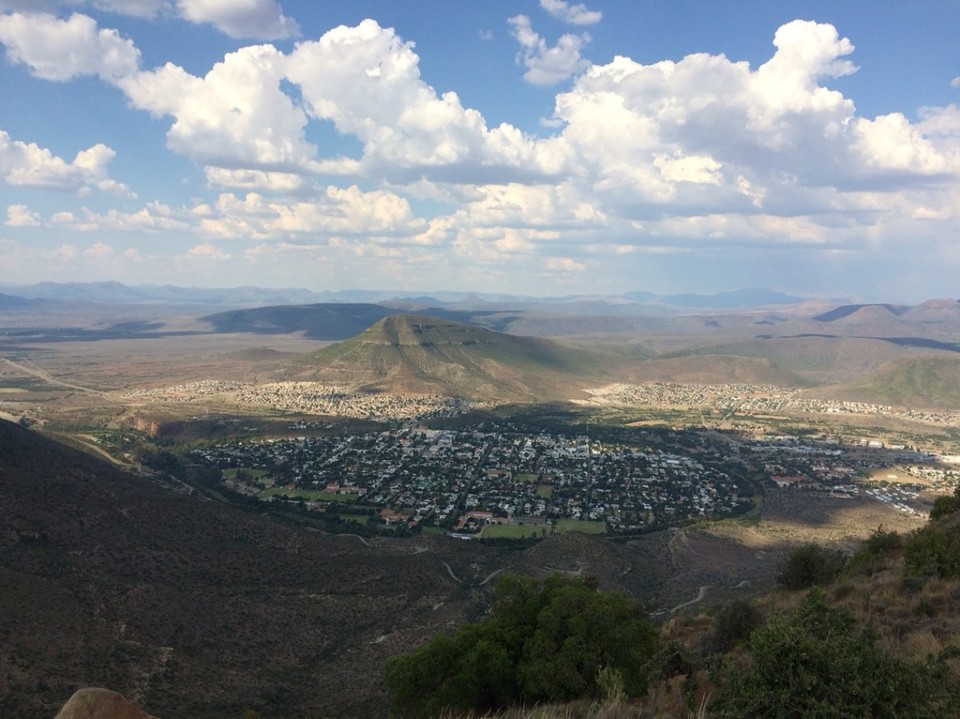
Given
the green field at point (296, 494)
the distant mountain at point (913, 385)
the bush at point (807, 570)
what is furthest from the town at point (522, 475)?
the distant mountain at point (913, 385)

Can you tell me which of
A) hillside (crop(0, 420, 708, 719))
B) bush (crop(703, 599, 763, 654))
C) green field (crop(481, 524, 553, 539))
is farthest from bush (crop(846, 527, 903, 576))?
green field (crop(481, 524, 553, 539))

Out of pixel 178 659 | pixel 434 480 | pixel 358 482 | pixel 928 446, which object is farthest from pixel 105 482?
pixel 928 446

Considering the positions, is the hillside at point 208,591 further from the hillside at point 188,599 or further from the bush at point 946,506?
the bush at point 946,506

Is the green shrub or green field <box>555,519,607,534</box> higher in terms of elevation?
the green shrub

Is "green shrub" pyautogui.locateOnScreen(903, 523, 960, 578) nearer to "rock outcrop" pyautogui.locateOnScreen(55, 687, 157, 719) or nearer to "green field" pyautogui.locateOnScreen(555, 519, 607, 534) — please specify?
"rock outcrop" pyautogui.locateOnScreen(55, 687, 157, 719)

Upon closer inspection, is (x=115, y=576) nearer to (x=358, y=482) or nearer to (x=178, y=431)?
(x=358, y=482)

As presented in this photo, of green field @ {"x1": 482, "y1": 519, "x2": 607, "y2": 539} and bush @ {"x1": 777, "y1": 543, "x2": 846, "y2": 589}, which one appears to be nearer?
bush @ {"x1": 777, "y1": 543, "x2": 846, "y2": 589}
